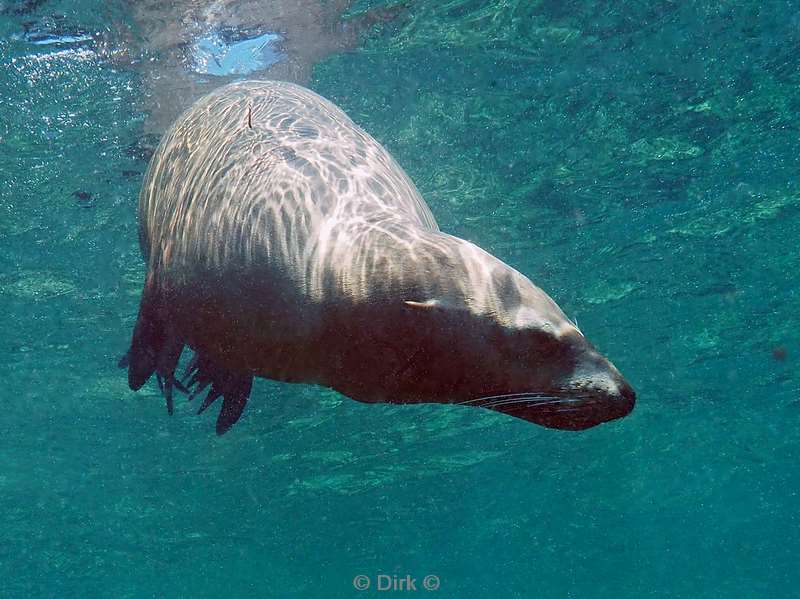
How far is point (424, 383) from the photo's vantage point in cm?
276

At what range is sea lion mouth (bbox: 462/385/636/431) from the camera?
257 cm

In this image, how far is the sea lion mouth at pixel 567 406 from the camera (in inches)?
101

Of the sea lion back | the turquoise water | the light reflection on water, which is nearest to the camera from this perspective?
the sea lion back

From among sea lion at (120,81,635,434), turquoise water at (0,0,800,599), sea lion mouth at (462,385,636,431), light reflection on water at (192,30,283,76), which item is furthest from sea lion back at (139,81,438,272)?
turquoise water at (0,0,800,599)

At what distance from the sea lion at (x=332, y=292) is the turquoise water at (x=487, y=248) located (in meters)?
4.90

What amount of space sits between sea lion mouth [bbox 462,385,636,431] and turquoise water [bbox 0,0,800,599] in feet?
22.8

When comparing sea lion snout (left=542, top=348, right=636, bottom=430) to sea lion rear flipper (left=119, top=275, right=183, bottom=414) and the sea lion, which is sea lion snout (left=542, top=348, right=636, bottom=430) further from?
sea lion rear flipper (left=119, top=275, right=183, bottom=414)

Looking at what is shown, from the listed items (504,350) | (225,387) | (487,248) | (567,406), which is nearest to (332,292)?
(504,350)

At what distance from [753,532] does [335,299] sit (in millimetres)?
68413

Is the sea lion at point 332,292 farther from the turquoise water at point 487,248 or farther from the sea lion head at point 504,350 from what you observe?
the turquoise water at point 487,248

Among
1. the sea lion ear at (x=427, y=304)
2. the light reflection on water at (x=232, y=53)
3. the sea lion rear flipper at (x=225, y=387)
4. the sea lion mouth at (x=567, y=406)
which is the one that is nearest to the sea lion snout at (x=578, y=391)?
the sea lion mouth at (x=567, y=406)

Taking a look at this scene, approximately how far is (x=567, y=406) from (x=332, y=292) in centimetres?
113

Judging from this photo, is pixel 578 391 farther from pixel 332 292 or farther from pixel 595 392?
pixel 332 292

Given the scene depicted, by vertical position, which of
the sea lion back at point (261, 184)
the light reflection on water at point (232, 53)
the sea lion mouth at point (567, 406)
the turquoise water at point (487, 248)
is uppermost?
the light reflection on water at point (232, 53)
